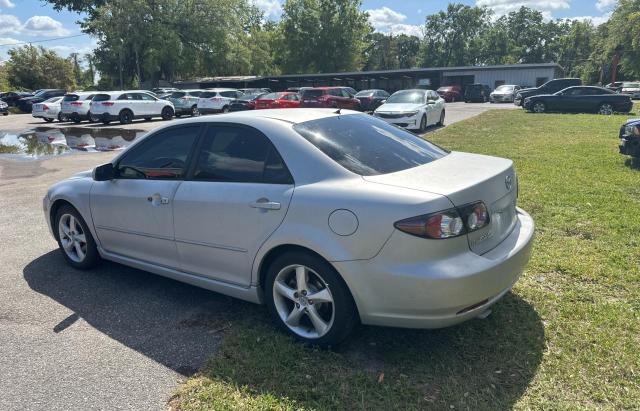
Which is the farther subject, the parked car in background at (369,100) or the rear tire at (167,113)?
the parked car in background at (369,100)

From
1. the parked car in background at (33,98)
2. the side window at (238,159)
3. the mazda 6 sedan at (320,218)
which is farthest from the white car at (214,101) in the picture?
the side window at (238,159)

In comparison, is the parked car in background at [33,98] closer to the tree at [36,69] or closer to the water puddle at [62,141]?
the water puddle at [62,141]

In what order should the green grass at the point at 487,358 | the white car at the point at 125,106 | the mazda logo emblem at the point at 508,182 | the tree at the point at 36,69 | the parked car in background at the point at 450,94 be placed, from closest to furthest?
the green grass at the point at 487,358 < the mazda logo emblem at the point at 508,182 < the white car at the point at 125,106 < the parked car in background at the point at 450,94 < the tree at the point at 36,69

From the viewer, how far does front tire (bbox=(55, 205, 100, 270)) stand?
469 centimetres

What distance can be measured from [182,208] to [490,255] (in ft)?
7.43

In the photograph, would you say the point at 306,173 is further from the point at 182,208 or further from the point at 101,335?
the point at 101,335

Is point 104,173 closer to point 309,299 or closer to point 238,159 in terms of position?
point 238,159

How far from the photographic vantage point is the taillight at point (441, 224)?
2.74 meters

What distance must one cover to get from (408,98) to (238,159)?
14.3 meters

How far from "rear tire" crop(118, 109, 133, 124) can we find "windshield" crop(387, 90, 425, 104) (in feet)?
45.4

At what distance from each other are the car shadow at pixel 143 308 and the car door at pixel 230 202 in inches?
15.2

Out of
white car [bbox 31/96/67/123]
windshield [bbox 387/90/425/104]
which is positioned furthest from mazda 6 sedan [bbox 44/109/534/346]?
white car [bbox 31/96/67/123]

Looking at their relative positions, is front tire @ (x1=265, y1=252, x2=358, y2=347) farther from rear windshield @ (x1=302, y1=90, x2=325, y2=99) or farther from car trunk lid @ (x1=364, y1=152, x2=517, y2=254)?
rear windshield @ (x1=302, y1=90, x2=325, y2=99)

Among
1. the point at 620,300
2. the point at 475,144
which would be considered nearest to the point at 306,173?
the point at 620,300
